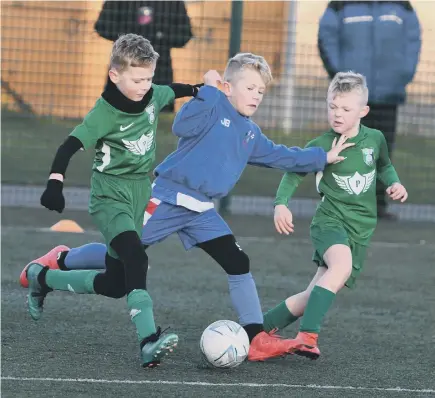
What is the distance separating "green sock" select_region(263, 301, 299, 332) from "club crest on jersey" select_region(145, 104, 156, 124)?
1.22 meters

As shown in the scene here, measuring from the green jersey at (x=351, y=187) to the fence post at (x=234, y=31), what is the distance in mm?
5603

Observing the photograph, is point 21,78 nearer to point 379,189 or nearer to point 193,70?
point 193,70

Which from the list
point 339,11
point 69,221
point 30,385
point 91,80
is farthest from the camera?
point 91,80

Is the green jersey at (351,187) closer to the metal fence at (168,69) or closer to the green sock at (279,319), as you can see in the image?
the green sock at (279,319)

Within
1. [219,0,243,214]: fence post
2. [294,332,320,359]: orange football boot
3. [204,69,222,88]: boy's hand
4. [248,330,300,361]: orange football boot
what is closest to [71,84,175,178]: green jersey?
[204,69,222,88]: boy's hand

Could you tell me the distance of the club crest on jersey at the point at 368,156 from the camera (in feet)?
20.5

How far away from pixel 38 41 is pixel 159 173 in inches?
269

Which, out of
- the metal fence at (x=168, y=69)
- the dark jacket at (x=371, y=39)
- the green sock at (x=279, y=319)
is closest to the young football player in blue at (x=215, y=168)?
the green sock at (x=279, y=319)

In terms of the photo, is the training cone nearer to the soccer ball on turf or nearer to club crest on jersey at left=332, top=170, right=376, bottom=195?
club crest on jersey at left=332, top=170, right=376, bottom=195

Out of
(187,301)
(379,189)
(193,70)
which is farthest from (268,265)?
(193,70)

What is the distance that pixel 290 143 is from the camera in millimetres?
12750

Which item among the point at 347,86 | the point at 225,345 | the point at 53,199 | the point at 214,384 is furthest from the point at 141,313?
the point at 347,86

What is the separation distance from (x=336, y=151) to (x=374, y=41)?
5868mm

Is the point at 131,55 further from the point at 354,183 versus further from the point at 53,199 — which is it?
the point at 354,183
